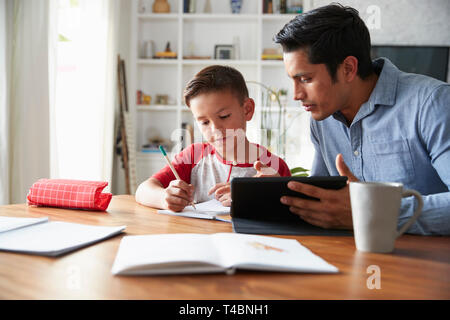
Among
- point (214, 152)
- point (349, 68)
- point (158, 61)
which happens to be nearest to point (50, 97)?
point (214, 152)

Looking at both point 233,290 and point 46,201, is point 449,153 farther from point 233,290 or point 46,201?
point 46,201

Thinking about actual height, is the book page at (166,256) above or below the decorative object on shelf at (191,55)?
below

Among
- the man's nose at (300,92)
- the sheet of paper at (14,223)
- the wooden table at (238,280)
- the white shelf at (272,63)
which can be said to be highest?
the white shelf at (272,63)

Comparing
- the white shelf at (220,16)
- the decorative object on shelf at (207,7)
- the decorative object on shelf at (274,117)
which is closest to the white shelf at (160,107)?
the decorative object on shelf at (274,117)

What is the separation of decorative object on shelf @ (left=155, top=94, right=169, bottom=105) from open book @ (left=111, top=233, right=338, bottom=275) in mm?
3848

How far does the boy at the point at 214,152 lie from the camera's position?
47.1 inches

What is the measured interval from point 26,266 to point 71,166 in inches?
118

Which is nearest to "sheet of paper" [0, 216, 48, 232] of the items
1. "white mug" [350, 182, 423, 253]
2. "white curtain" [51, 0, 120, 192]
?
"white mug" [350, 182, 423, 253]

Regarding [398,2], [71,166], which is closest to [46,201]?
[71,166]

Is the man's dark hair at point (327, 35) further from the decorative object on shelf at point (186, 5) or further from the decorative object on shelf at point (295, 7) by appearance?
the decorative object on shelf at point (186, 5)

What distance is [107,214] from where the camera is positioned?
1068mm

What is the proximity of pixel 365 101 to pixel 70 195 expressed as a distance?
37.8 inches

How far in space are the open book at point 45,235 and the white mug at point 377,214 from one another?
17.6 inches

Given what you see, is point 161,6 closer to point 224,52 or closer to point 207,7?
point 207,7
